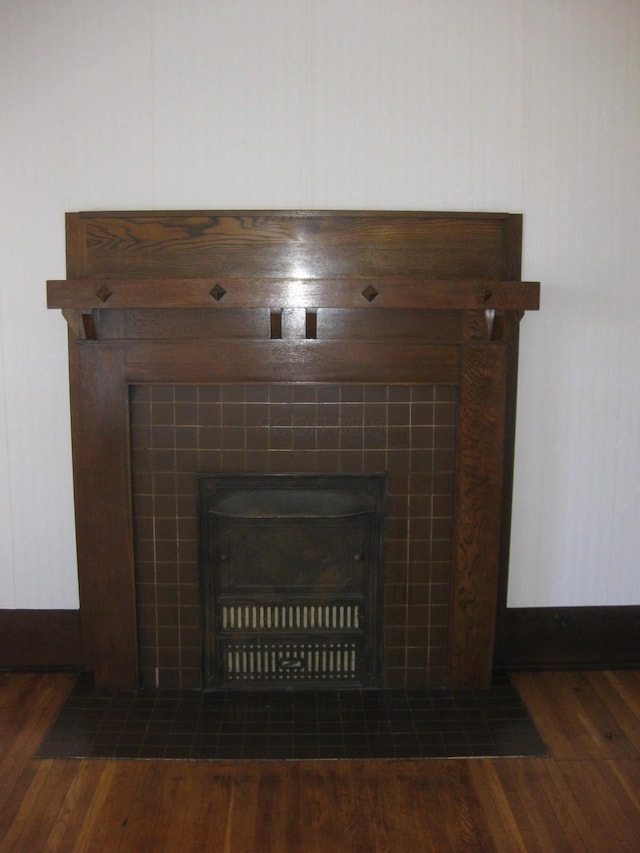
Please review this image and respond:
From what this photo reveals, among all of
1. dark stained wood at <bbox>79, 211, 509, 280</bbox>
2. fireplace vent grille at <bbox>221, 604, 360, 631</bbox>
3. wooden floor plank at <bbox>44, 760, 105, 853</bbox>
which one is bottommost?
wooden floor plank at <bbox>44, 760, 105, 853</bbox>

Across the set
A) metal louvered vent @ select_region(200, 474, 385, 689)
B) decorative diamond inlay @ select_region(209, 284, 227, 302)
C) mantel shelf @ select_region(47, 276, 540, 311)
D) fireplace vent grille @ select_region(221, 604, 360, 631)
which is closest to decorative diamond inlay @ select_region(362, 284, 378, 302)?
mantel shelf @ select_region(47, 276, 540, 311)

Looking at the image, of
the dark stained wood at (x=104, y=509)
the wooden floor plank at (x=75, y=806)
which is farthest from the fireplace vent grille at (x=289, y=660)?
the wooden floor plank at (x=75, y=806)

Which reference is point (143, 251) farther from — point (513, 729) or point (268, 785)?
point (513, 729)

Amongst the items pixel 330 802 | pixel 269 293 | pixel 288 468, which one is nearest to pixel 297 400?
pixel 288 468

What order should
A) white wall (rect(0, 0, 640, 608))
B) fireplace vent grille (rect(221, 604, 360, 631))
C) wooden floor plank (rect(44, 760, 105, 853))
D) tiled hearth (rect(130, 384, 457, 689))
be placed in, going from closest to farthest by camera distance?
wooden floor plank (rect(44, 760, 105, 853)) → white wall (rect(0, 0, 640, 608)) → tiled hearth (rect(130, 384, 457, 689)) → fireplace vent grille (rect(221, 604, 360, 631))

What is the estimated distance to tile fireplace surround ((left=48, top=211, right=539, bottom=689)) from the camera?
2.93 metres

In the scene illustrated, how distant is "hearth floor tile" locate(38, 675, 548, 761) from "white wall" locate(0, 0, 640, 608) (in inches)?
42.8

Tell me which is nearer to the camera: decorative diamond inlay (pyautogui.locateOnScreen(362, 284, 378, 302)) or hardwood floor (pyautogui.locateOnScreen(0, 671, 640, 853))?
hardwood floor (pyautogui.locateOnScreen(0, 671, 640, 853))

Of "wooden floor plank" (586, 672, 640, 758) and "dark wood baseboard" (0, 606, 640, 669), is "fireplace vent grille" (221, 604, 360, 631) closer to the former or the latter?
"dark wood baseboard" (0, 606, 640, 669)

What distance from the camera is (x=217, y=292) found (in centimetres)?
276

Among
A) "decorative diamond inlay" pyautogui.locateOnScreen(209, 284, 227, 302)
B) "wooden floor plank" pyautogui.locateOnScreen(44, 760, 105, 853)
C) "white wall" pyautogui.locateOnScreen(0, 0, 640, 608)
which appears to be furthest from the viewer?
"white wall" pyautogui.locateOnScreen(0, 0, 640, 608)

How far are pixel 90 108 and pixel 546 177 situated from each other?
1725 mm

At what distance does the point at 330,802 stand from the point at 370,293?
5.53ft

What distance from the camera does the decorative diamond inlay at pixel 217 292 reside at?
9.02 ft
